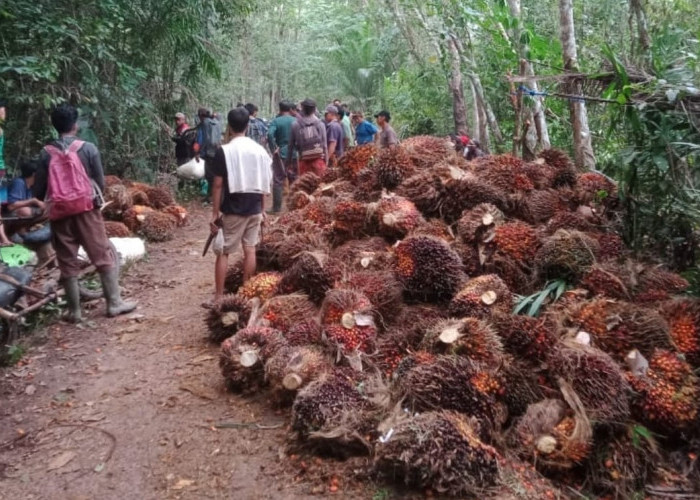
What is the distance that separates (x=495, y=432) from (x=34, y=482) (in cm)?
254

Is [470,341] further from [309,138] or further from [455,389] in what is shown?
[309,138]

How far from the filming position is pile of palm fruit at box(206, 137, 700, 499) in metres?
3.00

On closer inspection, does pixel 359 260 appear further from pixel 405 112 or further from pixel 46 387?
pixel 405 112

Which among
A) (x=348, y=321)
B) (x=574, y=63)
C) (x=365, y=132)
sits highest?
(x=574, y=63)

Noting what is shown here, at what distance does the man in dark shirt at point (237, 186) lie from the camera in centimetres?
515

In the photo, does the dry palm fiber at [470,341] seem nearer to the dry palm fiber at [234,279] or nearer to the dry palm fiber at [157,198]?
the dry palm fiber at [234,279]

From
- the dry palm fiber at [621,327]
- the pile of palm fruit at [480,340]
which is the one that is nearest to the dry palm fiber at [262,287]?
the pile of palm fruit at [480,340]

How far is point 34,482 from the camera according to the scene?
325 centimetres

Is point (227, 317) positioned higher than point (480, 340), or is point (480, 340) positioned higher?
point (480, 340)

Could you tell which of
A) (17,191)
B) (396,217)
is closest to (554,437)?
(396,217)

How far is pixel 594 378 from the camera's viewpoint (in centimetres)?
322

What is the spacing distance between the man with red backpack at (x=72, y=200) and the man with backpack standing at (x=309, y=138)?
423 cm

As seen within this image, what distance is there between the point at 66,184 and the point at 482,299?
3.50m

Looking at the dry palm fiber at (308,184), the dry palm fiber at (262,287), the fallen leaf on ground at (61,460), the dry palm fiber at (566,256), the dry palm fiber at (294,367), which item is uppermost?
the dry palm fiber at (308,184)
